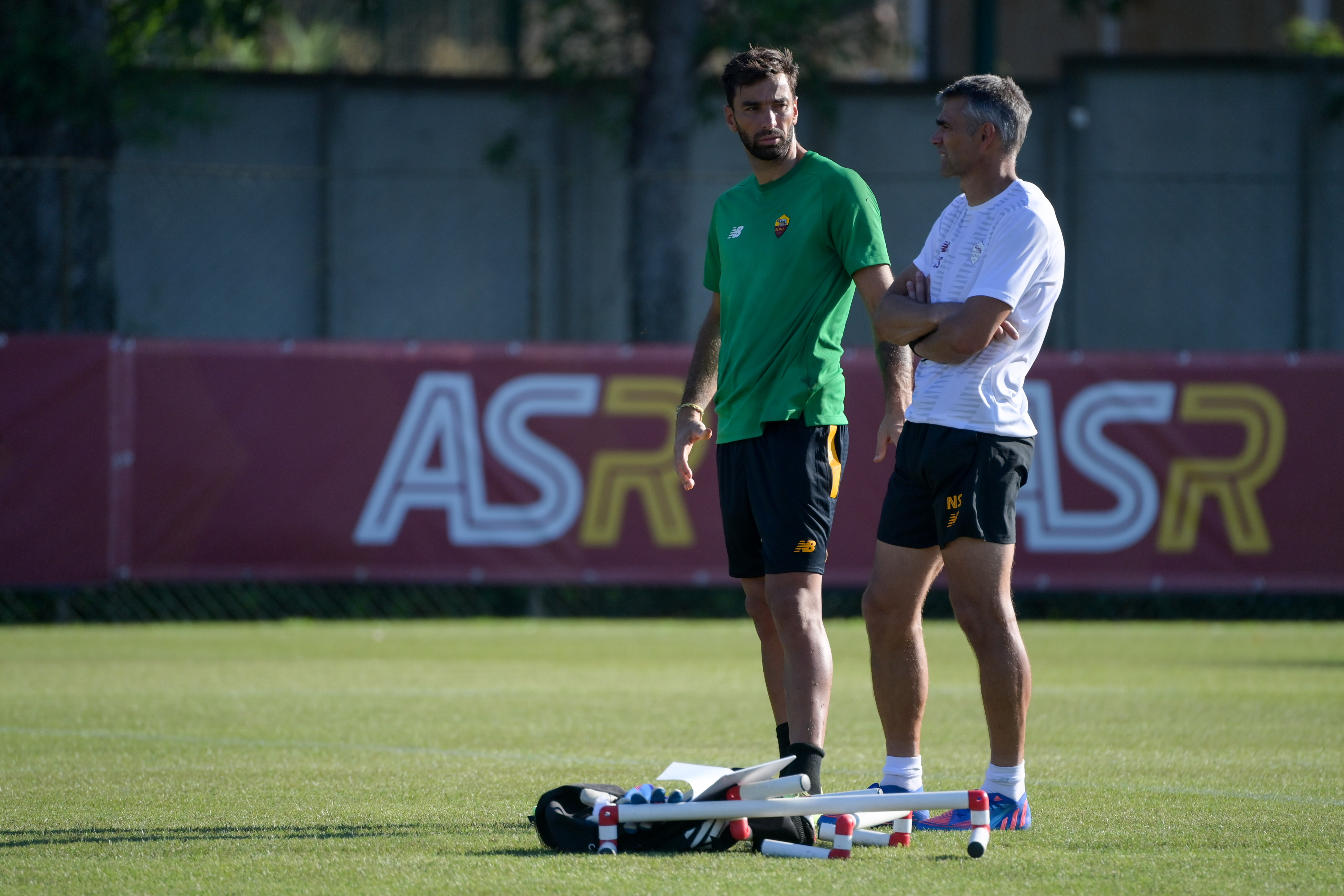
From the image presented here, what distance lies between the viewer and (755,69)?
5012mm

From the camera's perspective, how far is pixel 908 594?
4.90 metres

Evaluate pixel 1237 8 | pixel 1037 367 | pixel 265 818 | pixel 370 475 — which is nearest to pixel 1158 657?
pixel 1037 367

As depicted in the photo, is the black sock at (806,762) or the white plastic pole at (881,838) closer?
the white plastic pole at (881,838)

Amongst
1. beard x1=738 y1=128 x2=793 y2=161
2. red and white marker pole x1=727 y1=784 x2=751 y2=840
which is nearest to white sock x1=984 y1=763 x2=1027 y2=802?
red and white marker pole x1=727 y1=784 x2=751 y2=840

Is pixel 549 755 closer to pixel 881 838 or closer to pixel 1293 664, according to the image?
pixel 881 838

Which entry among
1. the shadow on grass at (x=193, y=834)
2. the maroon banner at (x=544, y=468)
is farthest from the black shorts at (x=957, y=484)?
Result: the maroon banner at (x=544, y=468)

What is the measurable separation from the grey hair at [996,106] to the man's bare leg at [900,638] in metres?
1.23

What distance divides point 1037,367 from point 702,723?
227 inches

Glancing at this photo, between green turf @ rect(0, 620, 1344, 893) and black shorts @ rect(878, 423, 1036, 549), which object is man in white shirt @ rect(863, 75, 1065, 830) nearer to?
black shorts @ rect(878, 423, 1036, 549)

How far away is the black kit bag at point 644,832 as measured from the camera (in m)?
4.47

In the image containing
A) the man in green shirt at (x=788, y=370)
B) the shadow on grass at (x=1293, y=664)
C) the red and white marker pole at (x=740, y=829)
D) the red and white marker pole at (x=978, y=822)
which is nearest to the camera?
the red and white marker pole at (x=978, y=822)

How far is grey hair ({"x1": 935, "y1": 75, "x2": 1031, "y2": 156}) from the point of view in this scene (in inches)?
187

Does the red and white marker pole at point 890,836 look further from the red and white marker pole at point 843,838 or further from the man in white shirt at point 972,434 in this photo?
the man in white shirt at point 972,434

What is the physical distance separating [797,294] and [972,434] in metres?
0.71
